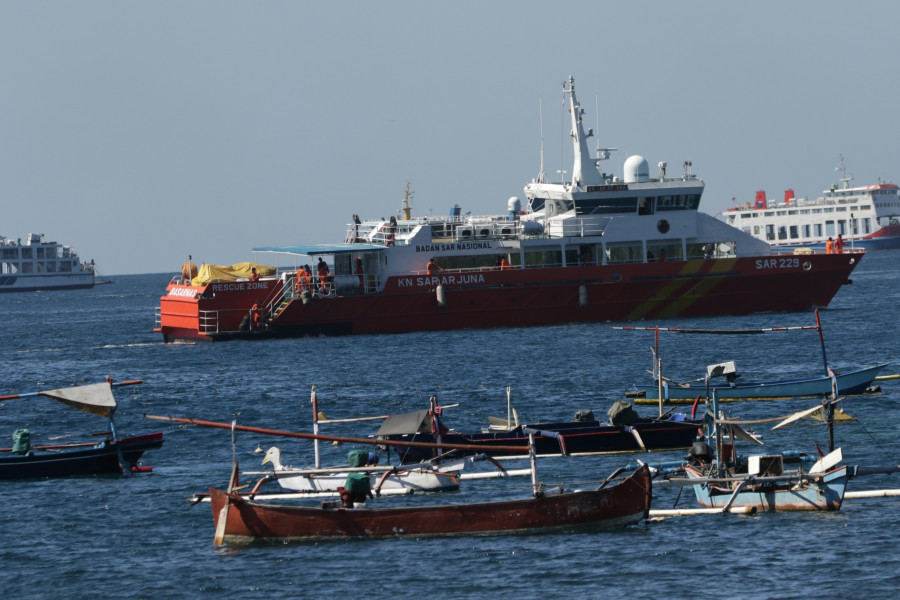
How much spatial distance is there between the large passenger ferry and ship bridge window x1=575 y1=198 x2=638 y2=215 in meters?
0.05

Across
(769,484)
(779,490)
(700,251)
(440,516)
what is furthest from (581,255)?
(440,516)

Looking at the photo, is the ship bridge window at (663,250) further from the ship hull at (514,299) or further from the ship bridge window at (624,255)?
the ship hull at (514,299)

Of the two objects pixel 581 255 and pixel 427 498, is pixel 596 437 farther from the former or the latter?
pixel 581 255

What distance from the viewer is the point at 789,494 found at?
913 inches

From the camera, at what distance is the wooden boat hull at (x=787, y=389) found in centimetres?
3472

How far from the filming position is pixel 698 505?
24375 mm

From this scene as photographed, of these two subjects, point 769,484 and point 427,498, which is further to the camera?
point 427,498

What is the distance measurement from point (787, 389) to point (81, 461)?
19619 mm

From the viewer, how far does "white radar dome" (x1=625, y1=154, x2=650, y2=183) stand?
5956 centimetres

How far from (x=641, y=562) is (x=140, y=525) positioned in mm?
10079

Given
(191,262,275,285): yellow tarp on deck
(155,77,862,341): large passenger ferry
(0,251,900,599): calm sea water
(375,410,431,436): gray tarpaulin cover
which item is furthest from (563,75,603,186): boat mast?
(375,410,431,436): gray tarpaulin cover

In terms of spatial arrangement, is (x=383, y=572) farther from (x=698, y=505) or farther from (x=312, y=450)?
(x=312, y=450)

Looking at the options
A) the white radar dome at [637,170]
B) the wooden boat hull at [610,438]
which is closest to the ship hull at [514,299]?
the white radar dome at [637,170]

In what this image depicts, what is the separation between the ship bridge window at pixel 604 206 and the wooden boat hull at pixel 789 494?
116ft
